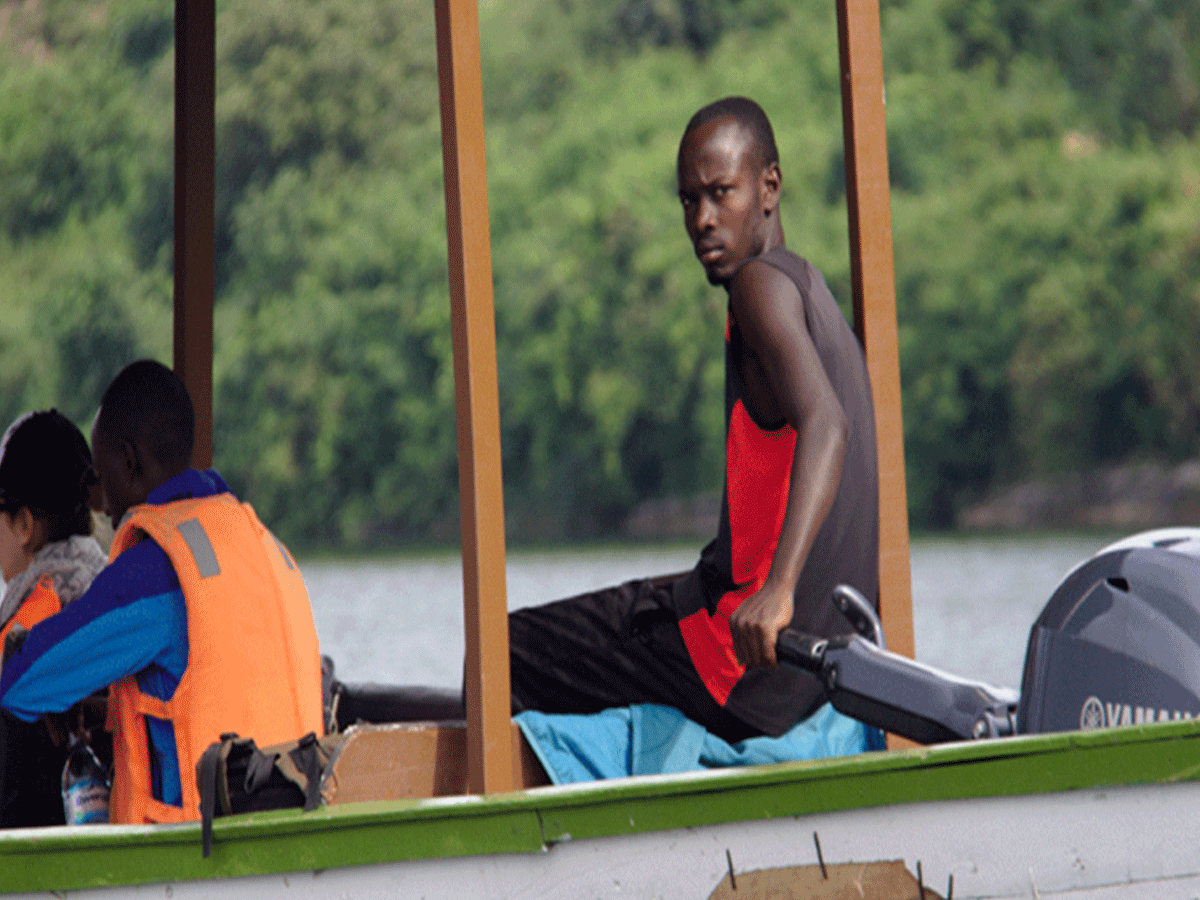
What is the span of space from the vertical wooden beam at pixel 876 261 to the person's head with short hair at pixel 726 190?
0.34 meters

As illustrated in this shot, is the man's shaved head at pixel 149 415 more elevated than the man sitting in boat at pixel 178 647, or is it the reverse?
the man's shaved head at pixel 149 415

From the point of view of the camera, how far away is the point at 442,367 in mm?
27500

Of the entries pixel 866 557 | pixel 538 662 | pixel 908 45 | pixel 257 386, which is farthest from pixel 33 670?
pixel 908 45

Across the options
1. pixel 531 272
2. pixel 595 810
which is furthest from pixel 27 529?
pixel 531 272

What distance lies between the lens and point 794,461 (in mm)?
2654

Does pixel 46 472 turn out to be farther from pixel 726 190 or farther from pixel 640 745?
pixel 726 190

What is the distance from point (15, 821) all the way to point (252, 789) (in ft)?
2.47

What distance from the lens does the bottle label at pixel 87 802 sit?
2.96m

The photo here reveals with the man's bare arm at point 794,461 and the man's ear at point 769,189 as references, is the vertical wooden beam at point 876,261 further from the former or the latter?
the man's bare arm at point 794,461

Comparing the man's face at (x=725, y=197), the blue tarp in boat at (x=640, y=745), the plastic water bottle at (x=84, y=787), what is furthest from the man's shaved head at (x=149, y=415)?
the man's face at (x=725, y=197)

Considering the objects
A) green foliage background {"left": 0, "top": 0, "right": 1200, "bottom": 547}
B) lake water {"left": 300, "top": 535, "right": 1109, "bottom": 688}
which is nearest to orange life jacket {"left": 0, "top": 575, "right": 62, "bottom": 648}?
lake water {"left": 300, "top": 535, "right": 1109, "bottom": 688}

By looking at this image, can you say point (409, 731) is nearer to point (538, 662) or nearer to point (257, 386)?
point (538, 662)

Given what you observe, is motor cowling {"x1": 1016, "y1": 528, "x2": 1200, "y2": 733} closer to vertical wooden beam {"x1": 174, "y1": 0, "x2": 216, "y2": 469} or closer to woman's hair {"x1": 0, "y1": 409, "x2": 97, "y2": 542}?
woman's hair {"x1": 0, "y1": 409, "x2": 97, "y2": 542}

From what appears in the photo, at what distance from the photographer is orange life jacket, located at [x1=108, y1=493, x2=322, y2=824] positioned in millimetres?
2711
